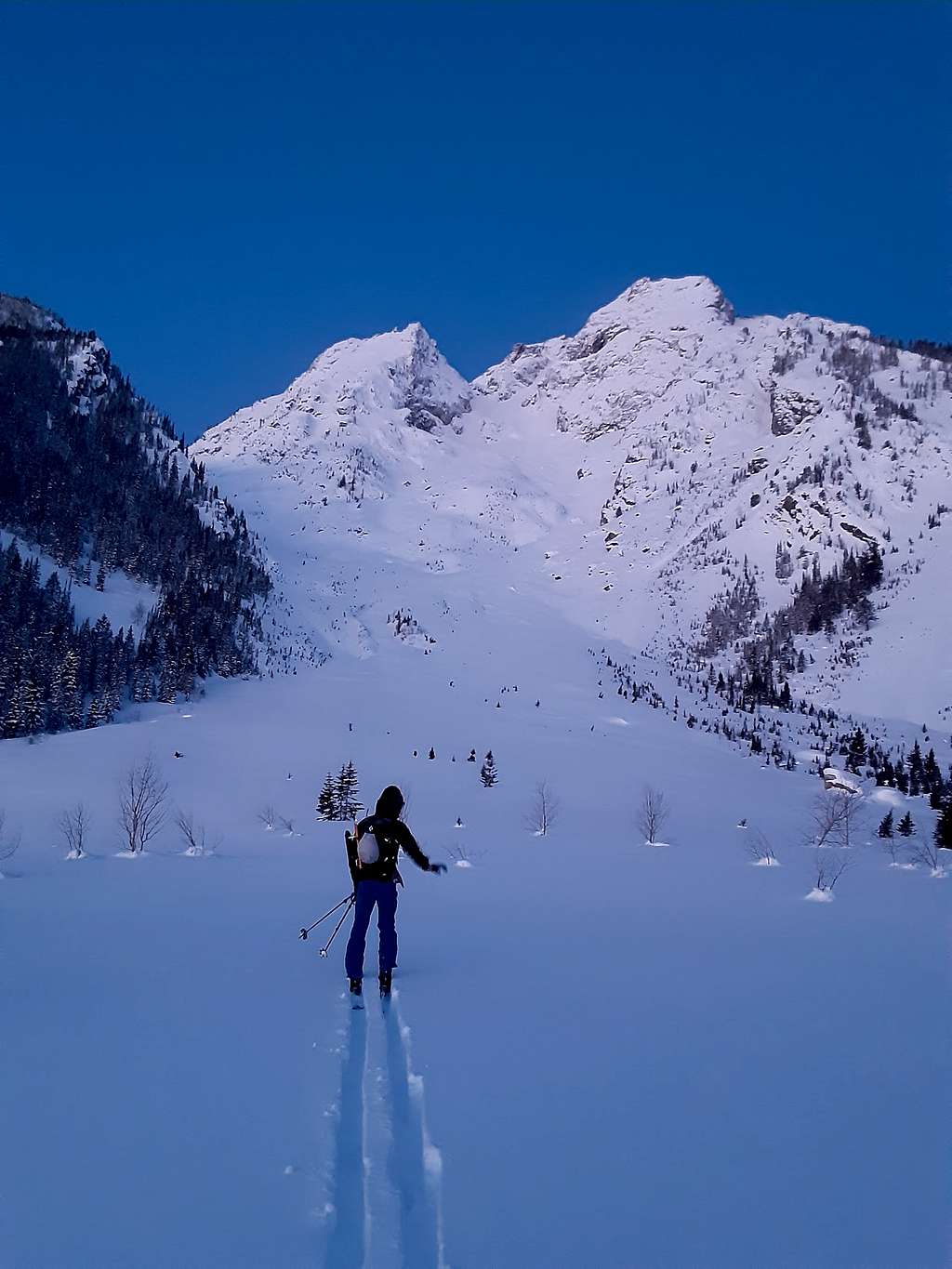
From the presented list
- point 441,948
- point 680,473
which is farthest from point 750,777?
point 680,473

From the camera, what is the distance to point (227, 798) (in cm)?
4122

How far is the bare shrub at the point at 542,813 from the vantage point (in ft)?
115

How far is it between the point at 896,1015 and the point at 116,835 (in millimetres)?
33068

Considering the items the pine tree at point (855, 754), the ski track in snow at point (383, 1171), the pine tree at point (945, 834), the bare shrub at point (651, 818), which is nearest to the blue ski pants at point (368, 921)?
the ski track in snow at point (383, 1171)

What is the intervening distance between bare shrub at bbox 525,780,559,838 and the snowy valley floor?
74.1 feet

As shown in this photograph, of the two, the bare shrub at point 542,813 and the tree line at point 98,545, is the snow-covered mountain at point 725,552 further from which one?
the bare shrub at point 542,813

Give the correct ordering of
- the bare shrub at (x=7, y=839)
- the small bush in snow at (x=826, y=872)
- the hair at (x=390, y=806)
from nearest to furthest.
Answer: the hair at (x=390, y=806), the small bush in snow at (x=826, y=872), the bare shrub at (x=7, y=839)

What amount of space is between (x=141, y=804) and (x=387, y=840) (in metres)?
21.3

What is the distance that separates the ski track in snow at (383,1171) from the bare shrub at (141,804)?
19.1 meters

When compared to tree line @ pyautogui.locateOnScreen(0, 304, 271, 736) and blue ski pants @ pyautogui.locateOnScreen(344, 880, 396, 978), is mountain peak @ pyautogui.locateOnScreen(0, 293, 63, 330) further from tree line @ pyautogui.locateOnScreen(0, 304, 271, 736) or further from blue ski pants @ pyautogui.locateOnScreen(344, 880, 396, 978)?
blue ski pants @ pyautogui.locateOnScreen(344, 880, 396, 978)

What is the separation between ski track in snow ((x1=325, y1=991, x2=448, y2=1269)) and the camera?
290 cm

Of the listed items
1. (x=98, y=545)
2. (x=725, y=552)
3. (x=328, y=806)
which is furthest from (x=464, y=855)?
(x=725, y=552)

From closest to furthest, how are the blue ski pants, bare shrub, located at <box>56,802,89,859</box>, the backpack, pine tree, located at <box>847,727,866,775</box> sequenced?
1. the blue ski pants
2. the backpack
3. bare shrub, located at <box>56,802,89,859</box>
4. pine tree, located at <box>847,727,866,775</box>

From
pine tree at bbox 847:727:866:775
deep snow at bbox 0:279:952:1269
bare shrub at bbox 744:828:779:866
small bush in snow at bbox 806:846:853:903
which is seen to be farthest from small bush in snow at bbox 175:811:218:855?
pine tree at bbox 847:727:866:775
